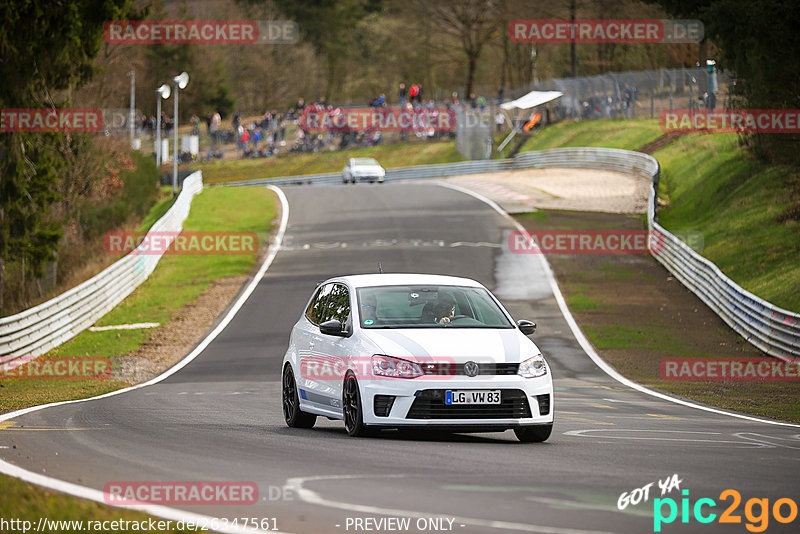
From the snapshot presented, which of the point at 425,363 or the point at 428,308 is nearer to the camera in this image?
the point at 425,363

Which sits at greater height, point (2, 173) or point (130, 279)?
point (2, 173)

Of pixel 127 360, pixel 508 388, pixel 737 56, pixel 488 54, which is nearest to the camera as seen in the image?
pixel 508 388

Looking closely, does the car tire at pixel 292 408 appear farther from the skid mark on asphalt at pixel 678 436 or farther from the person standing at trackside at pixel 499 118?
the person standing at trackside at pixel 499 118

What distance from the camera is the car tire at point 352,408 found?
442 inches

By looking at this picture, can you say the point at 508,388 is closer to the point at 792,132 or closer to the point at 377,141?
the point at 792,132

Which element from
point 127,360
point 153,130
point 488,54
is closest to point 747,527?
point 127,360

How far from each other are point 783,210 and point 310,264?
1441cm

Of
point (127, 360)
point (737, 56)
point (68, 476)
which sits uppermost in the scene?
point (737, 56)

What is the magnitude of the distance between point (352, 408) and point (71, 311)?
18.7 metres

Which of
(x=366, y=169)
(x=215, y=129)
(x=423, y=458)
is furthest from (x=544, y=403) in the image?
(x=215, y=129)

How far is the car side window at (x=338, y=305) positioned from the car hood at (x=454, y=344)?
2.61ft

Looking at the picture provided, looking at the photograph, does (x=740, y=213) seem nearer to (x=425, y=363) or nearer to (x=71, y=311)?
(x=71, y=311)

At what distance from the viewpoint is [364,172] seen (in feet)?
223

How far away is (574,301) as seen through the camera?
109 ft
